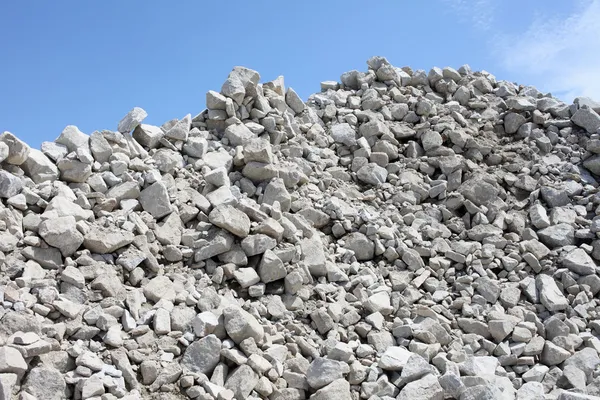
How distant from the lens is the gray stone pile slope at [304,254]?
590 centimetres

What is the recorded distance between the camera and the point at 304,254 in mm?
7562

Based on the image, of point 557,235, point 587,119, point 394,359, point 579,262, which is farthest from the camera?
point 587,119

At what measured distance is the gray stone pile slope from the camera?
590cm

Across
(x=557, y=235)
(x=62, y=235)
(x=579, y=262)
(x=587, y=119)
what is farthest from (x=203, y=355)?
(x=587, y=119)

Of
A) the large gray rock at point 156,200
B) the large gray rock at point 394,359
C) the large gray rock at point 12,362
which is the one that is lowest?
the large gray rock at point 12,362

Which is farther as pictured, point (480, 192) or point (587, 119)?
point (587, 119)

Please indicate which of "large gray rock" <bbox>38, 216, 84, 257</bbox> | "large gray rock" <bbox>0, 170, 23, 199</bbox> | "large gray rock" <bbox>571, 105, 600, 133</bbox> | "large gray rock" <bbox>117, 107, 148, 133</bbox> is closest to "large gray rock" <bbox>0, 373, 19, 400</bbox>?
"large gray rock" <bbox>38, 216, 84, 257</bbox>

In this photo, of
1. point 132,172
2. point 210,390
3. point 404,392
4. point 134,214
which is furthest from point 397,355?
point 132,172

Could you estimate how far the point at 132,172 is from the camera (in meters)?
7.95

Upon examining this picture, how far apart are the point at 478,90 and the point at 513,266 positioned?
4.61 m

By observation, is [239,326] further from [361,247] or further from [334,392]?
[361,247]

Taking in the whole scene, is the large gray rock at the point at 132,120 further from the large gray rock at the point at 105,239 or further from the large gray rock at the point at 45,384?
the large gray rock at the point at 45,384

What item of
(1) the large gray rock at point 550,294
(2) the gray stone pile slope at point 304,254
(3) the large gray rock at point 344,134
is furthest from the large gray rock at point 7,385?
(3) the large gray rock at point 344,134

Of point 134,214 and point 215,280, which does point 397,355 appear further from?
point 134,214
